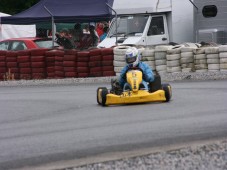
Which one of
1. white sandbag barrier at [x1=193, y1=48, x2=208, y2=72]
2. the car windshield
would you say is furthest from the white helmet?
the car windshield

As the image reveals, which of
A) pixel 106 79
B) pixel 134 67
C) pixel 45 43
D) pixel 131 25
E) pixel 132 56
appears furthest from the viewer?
pixel 45 43

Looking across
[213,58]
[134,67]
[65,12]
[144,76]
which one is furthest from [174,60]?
[144,76]

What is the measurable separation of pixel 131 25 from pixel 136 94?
917 cm

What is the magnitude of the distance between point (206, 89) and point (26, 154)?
783 cm

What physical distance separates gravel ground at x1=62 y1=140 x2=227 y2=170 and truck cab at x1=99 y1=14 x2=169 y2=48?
13.8m

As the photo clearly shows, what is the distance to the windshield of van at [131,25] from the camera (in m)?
20.7

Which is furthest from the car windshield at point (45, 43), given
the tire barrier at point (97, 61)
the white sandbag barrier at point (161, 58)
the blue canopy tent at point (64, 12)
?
the white sandbag barrier at point (161, 58)

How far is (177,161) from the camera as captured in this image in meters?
6.34

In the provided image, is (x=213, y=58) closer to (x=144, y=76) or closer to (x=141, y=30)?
(x=141, y=30)

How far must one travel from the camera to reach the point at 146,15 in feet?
68.0

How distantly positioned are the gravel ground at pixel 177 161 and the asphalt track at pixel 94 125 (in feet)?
2.01

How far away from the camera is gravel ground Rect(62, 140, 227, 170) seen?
614 centimetres

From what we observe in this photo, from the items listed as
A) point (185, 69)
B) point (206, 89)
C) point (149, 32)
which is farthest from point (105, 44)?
point (206, 89)

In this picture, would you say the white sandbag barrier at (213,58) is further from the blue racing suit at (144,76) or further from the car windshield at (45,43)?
the car windshield at (45,43)
